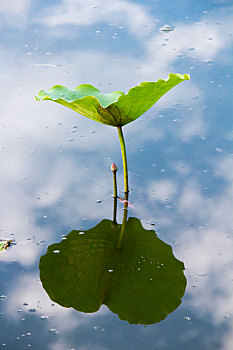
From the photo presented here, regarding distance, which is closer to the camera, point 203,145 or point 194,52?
point 203,145

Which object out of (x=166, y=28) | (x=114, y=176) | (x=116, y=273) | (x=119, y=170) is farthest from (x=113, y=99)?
(x=166, y=28)

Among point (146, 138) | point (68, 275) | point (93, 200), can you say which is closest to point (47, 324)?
point (68, 275)

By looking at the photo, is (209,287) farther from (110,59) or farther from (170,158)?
(110,59)

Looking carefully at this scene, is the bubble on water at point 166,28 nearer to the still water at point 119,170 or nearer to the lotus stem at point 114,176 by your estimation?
the still water at point 119,170

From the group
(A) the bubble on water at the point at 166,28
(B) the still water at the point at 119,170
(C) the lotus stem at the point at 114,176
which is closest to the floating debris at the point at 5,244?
(B) the still water at the point at 119,170

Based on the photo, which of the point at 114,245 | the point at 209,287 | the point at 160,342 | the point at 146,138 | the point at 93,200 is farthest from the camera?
the point at 146,138

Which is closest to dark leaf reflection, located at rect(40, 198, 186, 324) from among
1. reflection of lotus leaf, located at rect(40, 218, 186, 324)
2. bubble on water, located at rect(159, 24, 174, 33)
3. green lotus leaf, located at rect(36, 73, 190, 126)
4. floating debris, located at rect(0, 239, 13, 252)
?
reflection of lotus leaf, located at rect(40, 218, 186, 324)
